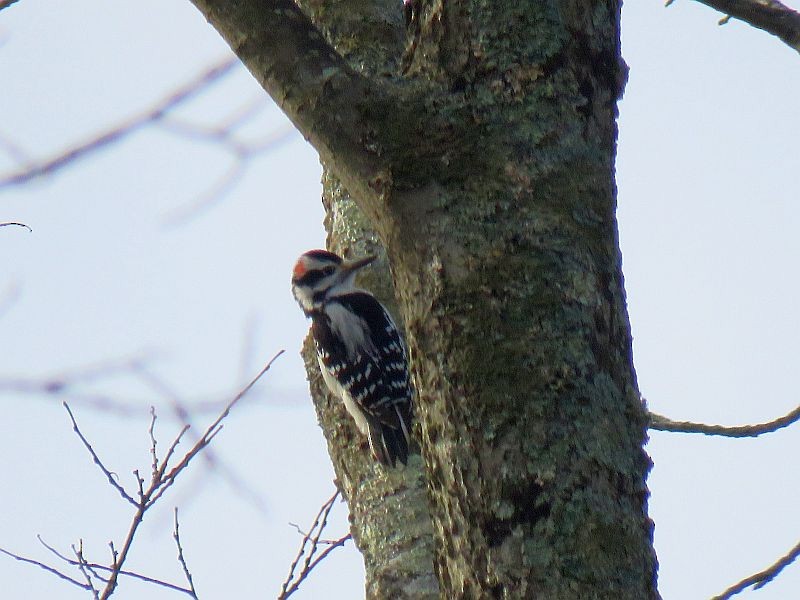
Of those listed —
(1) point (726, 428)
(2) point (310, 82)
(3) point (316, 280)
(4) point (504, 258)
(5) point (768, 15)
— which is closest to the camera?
(4) point (504, 258)

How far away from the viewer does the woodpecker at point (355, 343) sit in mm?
5211

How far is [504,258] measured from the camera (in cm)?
204

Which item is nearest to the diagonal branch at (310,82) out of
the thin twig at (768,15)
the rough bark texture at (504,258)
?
the rough bark texture at (504,258)

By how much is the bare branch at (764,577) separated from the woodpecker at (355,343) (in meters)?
2.08

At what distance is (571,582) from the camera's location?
176 cm

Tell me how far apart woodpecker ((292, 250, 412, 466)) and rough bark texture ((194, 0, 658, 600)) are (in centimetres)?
249

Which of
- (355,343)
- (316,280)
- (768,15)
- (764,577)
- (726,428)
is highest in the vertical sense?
(316,280)

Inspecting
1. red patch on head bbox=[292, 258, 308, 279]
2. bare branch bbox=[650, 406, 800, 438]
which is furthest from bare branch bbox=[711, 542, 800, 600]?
red patch on head bbox=[292, 258, 308, 279]

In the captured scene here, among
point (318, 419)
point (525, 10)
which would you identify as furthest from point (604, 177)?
point (318, 419)

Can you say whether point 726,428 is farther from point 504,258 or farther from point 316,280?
point 316,280

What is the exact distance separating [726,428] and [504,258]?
68.7 inches

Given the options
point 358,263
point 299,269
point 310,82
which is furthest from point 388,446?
point 299,269

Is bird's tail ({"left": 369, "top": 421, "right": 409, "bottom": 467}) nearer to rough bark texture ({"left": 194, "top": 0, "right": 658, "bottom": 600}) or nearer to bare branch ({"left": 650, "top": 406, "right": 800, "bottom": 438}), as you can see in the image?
bare branch ({"left": 650, "top": 406, "right": 800, "bottom": 438})

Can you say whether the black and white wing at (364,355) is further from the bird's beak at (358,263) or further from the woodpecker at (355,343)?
the bird's beak at (358,263)
